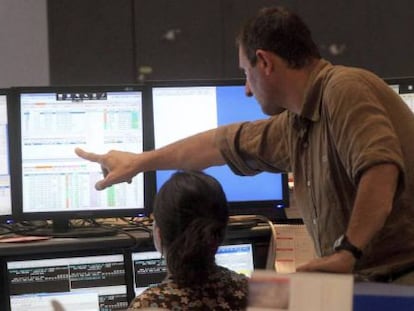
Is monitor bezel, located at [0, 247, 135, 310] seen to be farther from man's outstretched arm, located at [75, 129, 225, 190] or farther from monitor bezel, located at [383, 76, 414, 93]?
monitor bezel, located at [383, 76, 414, 93]

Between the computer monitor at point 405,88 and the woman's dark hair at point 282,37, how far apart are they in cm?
65

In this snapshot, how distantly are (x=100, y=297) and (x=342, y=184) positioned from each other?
2.56 ft

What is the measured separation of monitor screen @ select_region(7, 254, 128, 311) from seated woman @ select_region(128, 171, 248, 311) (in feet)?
1.35

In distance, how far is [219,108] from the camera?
6.14ft

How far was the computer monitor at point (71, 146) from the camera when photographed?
1767 mm

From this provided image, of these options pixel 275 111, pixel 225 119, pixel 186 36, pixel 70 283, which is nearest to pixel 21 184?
pixel 70 283

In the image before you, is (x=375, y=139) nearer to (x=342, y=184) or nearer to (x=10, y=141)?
(x=342, y=184)

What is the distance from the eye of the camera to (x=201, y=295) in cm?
134

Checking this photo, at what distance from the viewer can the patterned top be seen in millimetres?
Result: 1295

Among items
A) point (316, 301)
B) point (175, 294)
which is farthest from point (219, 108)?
point (316, 301)

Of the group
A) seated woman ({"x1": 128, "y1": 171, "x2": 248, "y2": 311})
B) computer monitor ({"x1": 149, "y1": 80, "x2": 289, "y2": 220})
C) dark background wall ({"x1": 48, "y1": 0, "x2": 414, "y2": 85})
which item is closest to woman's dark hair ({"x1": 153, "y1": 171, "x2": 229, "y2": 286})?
seated woman ({"x1": 128, "y1": 171, "x2": 248, "y2": 311})

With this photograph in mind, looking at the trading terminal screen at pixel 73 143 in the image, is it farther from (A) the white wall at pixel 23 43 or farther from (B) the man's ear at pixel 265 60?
(A) the white wall at pixel 23 43

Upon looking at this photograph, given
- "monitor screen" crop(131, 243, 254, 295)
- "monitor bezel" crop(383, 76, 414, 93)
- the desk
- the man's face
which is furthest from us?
"monitor bezel" crop(383, 76, 414, 93)

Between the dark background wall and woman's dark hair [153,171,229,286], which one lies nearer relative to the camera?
woman's dark hair [153,171,229,286]
